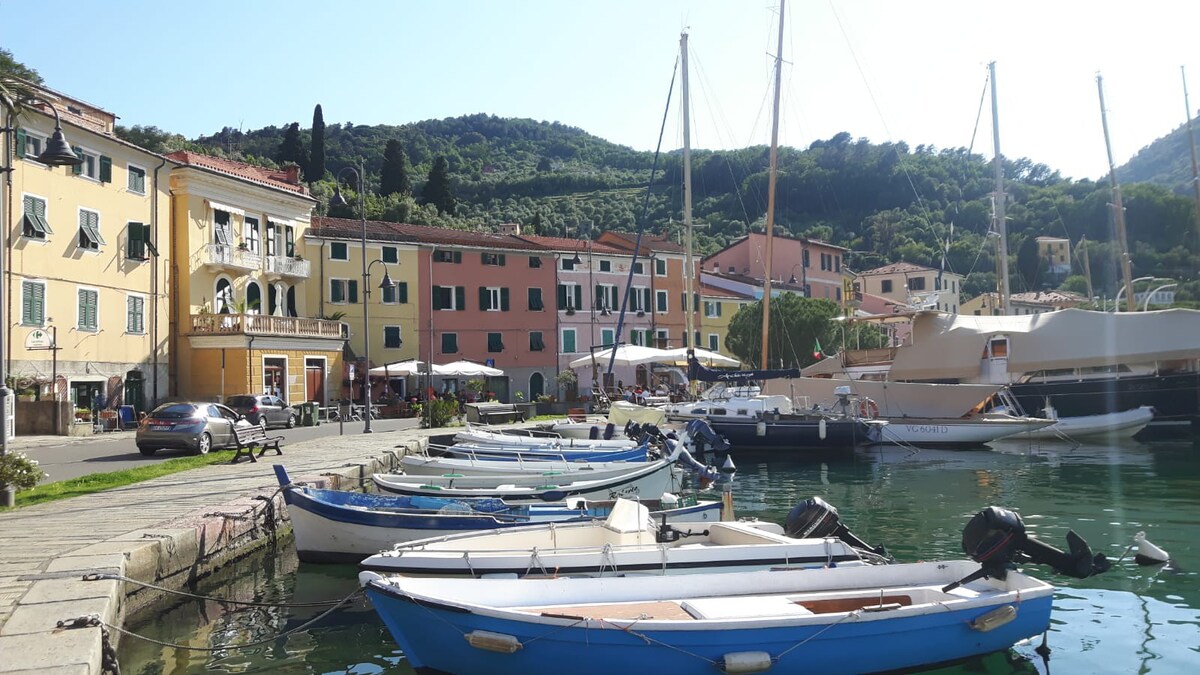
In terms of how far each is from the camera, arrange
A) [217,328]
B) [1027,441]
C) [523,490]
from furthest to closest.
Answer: [217,328]
[1027,441]
[523,490]

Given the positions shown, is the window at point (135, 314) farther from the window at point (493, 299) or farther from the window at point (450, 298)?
the window at point (493, 299)

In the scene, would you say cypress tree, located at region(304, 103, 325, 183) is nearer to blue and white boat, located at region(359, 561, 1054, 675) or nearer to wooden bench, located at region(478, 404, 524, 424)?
wooden bench, located at region(478, 404, 524, 424)

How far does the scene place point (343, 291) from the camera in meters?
51.1

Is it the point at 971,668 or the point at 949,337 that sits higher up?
the point at 949,337

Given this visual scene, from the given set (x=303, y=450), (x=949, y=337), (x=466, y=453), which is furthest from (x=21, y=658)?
(x=949, y=337)

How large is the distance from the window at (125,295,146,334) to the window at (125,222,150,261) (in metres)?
1.67

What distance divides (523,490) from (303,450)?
1138 cm

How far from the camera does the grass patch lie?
15.9m

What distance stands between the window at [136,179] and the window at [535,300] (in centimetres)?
2405

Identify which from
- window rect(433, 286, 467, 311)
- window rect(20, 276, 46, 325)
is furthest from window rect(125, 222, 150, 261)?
window rect(433, 286, 467, 311)

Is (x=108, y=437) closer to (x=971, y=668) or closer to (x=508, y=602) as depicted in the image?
(x=508, y=602)

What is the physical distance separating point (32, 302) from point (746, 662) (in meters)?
32.8

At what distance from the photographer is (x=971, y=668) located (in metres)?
9.59

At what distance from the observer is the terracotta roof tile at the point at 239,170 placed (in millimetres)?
41500
